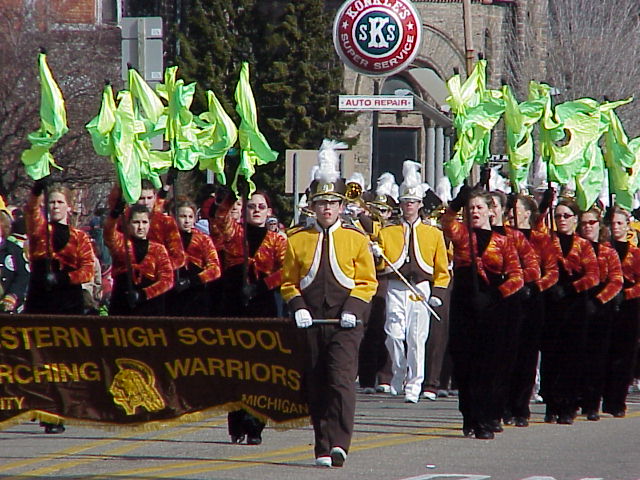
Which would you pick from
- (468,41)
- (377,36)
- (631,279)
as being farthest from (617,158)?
(468,41)

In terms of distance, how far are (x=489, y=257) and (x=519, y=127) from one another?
167cm

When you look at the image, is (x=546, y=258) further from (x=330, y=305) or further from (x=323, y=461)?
(x=323, y=461)

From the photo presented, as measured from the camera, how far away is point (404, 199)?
1845 cm

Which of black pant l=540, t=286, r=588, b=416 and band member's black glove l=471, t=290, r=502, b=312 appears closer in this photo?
band member's black glove l=471, t=290, r=502, b=312

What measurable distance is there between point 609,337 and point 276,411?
4.53 metres

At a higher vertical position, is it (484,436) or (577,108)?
(577,108)

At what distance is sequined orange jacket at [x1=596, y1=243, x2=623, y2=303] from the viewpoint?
52.7 ft

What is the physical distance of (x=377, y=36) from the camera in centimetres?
2719

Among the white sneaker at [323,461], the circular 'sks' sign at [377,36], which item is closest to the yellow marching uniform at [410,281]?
the white sneaker at [323,461]

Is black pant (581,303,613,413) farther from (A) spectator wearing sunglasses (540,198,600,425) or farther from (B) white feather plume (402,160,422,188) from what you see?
(B) white feather plume (402,160,422,188)

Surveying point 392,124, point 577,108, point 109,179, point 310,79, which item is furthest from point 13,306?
point 392,124

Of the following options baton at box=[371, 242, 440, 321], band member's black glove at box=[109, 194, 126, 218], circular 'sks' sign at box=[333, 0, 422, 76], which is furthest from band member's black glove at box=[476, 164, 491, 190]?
circular 'sks' sign at box=[333, 0, 422, 76]

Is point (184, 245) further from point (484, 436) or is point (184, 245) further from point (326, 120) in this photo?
point (326, 120)

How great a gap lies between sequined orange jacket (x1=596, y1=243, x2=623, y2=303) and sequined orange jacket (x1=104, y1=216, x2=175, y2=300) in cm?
392
